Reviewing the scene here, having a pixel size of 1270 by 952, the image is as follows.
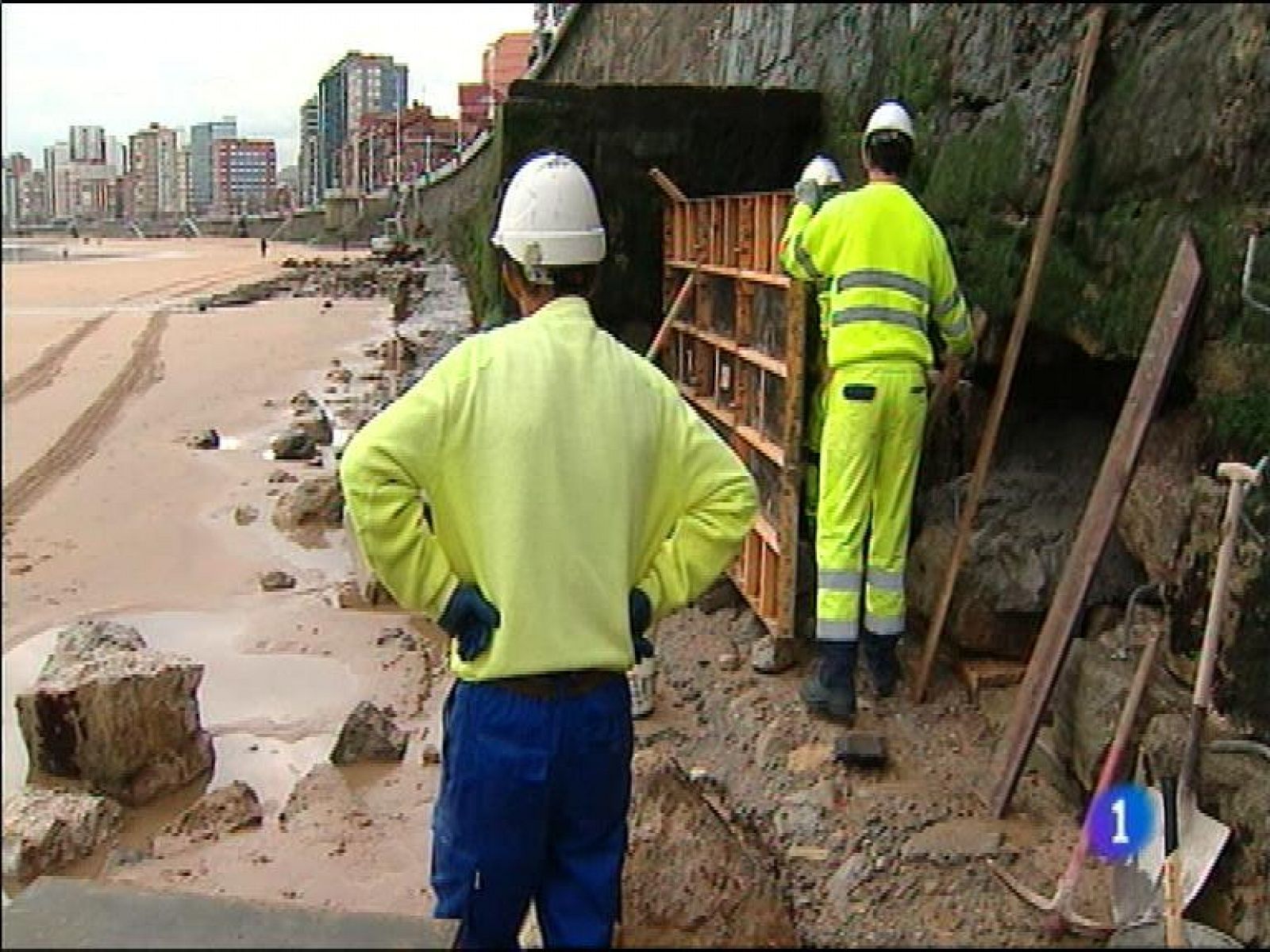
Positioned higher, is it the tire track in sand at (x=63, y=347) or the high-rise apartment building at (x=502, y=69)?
the high-rise apartment building at (x=502, y=69)

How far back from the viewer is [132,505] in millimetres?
9234

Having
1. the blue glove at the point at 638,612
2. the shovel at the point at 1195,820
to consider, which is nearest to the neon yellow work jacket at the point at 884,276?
the shovel at the point at 1195,820

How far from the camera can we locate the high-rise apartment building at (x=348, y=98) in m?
3.47

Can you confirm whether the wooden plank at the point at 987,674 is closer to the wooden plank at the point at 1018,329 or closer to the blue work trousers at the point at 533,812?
the wooden plank at the point at 1018,329

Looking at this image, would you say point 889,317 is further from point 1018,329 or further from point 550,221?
point 550,221

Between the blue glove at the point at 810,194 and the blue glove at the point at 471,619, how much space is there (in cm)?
274

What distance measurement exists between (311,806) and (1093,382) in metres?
2.81

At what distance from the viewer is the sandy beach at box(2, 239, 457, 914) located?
3.44 m

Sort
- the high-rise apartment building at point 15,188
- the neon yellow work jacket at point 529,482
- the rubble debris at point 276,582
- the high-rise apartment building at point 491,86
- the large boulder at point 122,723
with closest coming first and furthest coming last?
the high-rise apartment building at point 15,188 < the neon yellow work jacket at point 529,482 < the large boulder at point 122,723 < the high-rise apartment building at point 491,86 < the rubble debris at point 276,582

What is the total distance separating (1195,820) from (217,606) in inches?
189

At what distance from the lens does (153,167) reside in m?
2.21

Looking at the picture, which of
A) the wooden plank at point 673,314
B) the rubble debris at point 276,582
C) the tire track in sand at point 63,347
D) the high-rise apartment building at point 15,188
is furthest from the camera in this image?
the rubble debris at point 276,582

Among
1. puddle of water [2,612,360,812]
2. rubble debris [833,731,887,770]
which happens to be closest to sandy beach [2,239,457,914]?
puddle of water [2,612,360,812]

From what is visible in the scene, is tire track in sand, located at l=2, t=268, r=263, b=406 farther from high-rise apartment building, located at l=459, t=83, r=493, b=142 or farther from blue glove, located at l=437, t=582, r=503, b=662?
high-rise apartment building, located at l=459, t=83, r=493, b=142
